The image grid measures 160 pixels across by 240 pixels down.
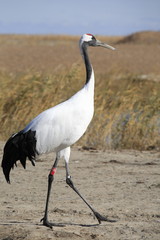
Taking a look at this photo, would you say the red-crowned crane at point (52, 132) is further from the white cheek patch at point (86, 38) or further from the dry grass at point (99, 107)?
the dry grass at point (99, 107)

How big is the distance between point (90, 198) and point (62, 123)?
4.38 feet

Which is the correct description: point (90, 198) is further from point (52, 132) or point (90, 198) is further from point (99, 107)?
point (99, 107)

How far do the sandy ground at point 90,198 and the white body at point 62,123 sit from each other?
2.48ft

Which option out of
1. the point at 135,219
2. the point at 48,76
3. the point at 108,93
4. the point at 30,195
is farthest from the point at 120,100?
the point at 135,219

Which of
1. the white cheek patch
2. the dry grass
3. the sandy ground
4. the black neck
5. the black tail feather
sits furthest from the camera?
the dry grass

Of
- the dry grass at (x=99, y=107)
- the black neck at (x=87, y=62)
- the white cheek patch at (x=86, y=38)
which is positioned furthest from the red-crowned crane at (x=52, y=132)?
the dry grass at (x=99, y=107)

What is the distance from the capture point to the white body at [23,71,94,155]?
5.42 metres

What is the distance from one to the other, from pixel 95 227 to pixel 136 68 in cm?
2072

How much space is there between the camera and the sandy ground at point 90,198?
507 centimetres

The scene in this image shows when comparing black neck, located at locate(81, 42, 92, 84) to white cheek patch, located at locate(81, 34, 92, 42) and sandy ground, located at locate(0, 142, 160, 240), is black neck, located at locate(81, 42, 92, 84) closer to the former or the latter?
white cheek patch, located at locate(81, 34, 92, 42)

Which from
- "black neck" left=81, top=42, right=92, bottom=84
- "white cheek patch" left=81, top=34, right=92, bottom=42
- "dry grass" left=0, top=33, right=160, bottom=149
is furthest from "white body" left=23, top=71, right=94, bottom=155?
"dry grass" left=0, top=33, right=160, bottom=149

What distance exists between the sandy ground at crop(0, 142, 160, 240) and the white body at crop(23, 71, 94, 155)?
29.7 inches

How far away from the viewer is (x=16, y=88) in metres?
10.7

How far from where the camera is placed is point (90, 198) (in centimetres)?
643
